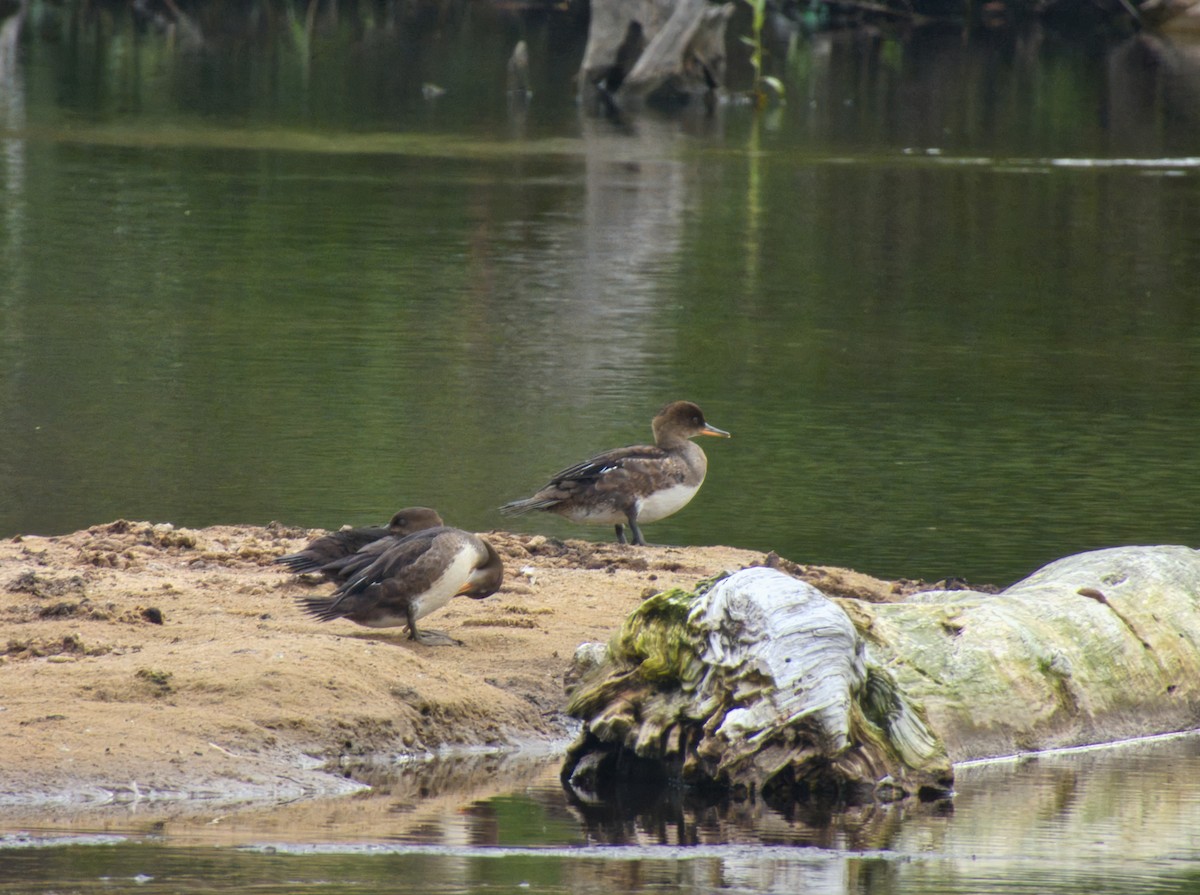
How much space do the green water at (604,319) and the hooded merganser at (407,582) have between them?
8.00 feet

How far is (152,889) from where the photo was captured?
567cm

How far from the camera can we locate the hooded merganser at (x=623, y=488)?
34.8 ft

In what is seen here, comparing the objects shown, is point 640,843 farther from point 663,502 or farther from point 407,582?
point 663,502

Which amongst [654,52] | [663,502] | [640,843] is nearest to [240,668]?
[640,843]

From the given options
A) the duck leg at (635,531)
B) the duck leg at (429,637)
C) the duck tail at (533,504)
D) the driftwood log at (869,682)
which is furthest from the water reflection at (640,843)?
the duck leg at (635,531)

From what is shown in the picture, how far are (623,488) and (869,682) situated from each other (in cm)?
343

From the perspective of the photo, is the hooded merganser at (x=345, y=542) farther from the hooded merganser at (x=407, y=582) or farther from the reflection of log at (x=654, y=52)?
the reflection of log at (x=654, y=52)

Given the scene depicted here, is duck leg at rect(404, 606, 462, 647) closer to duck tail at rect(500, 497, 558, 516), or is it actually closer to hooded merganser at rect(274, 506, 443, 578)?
hooded merganser at rect(274, 506, 443, 578)

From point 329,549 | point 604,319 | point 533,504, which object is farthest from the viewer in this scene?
point 604,319

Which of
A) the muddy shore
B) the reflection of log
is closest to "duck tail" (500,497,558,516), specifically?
the muddy shore

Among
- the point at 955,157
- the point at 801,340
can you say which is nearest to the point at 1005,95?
the point at 955,157

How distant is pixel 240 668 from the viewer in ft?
25.2

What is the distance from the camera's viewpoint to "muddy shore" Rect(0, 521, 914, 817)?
6906 millimetres

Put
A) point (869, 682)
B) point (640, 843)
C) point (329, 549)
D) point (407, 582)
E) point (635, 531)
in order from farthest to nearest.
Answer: point (635, 531), point (329, 549), point (407, 582), point (869, 682), point (640, 843)
